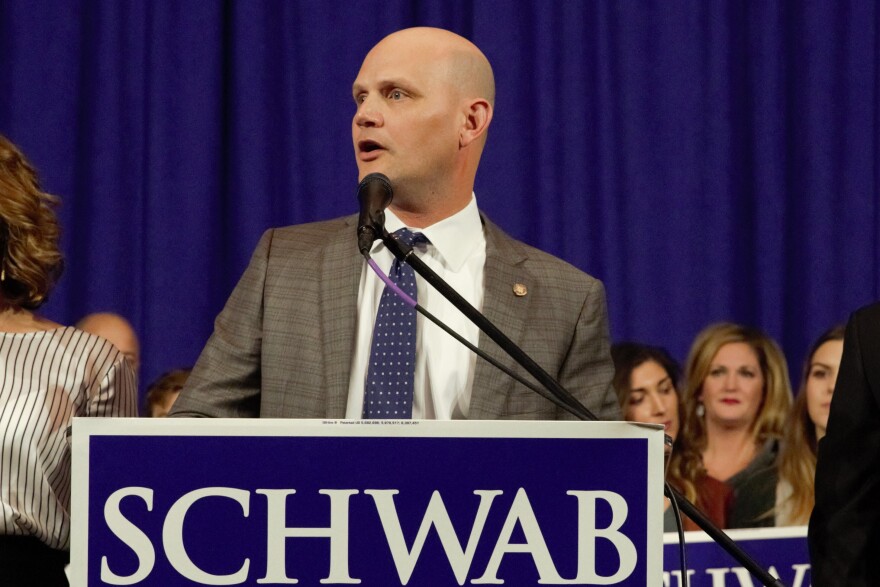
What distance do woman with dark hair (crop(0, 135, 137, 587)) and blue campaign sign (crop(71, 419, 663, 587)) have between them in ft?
1.52

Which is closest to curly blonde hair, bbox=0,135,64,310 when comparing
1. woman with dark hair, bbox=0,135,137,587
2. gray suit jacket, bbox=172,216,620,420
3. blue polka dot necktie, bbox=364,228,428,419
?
woman with dark hair, bbox=0,135,137,587

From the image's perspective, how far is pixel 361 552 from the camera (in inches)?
61.6

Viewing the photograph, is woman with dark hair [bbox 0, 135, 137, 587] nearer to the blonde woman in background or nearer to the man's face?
the man's face

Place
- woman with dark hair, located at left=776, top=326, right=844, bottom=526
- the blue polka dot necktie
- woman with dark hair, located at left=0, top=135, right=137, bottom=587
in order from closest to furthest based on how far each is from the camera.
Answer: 1. woman with dark hair, located at left=0, top=135, right=137, bottom=587
2. the blue polka dot necktie
3. woman with dark hair, located at left=776, top=326, right=844, bottom=526

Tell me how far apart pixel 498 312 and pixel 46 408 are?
2.38 ft

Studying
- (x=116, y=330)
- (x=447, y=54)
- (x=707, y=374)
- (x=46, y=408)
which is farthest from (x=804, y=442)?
(x=46, y=408)

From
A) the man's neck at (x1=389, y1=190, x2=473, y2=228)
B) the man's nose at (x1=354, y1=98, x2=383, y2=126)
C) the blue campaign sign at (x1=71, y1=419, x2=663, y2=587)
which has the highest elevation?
the man's nose at (x1=354, y1=98, x2=383, y2=126)

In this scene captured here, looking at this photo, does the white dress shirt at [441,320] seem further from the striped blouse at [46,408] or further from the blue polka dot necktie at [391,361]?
the striped blouse at [46,408]

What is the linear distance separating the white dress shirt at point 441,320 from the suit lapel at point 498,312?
26 mm

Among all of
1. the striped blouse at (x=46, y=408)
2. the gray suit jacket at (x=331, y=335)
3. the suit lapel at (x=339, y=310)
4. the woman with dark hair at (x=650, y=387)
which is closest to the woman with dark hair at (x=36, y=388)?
the striped blouse at (x=46, y=408)

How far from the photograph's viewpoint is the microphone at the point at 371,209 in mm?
1609

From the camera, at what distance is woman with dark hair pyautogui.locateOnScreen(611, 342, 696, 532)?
3.80 metres

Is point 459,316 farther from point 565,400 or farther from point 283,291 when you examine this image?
point 565,400

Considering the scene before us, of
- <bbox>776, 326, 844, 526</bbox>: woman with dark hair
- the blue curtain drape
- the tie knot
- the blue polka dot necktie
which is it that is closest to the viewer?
the blue polka dot necktie
